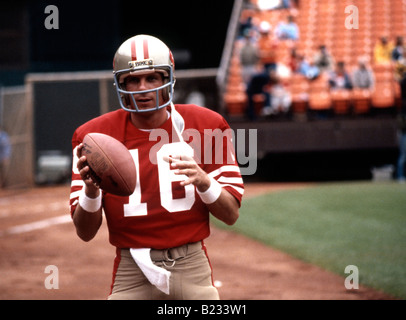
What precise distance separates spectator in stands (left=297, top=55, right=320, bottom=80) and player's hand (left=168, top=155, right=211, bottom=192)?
1533cm

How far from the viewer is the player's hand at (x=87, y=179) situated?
3.05m

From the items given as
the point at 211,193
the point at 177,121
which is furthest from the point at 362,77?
the point at 211,193

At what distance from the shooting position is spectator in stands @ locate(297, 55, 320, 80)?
1792 cm

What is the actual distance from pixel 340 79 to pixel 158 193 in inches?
580

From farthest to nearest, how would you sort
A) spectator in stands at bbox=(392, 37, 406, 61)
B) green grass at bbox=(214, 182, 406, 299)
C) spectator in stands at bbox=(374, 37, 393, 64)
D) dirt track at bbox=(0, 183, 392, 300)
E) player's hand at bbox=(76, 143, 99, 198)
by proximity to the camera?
1. spectator in stands at bbox=(374, 37, 393, 64)
2. spectator in stands at bbox=(392, 37, 406, 61)
3. green grass at bbox=(214, 182, 406, 299)
4. dirt track at bbox=(0, 183, 392, 300)
5. player's hand at bbox=(76, 143, 99, 198)

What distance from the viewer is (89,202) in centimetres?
314

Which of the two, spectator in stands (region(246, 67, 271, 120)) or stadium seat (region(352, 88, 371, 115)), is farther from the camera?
spectator in stands (region(246, 67, 271, 120))

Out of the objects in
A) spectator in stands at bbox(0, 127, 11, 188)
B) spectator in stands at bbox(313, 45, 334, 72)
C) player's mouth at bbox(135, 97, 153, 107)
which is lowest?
spectator in stands at bbox(0, 127, 11, 188)

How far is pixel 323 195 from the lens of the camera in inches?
517

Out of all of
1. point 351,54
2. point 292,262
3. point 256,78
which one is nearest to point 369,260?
point 292,262

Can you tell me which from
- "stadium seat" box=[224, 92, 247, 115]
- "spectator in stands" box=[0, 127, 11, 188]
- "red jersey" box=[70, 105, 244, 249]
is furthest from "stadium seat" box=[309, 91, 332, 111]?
"red jersey" box=[70, 105, 244, 249]

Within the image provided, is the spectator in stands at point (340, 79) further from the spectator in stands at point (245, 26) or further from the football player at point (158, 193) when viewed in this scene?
the football player at point (158, 193)

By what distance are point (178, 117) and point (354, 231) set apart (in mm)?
6669

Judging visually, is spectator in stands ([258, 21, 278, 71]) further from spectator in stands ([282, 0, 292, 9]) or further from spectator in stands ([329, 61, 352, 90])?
spectator in stands ([282, 0, 292, 9])
